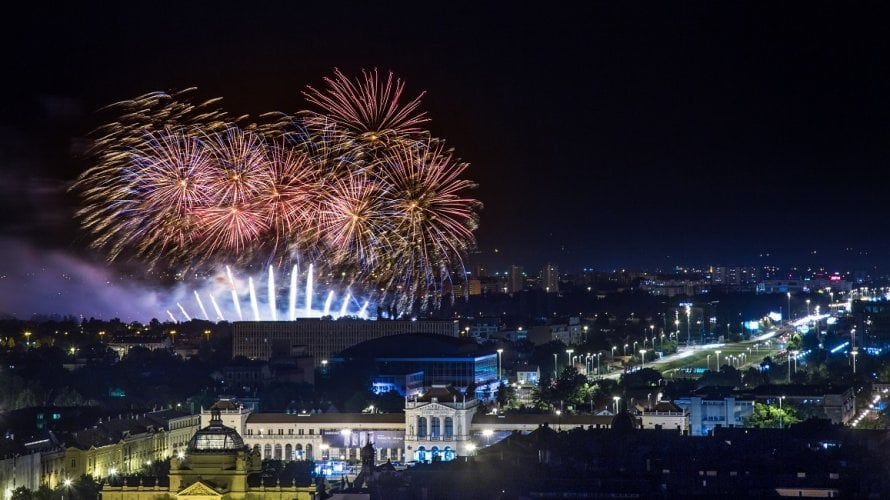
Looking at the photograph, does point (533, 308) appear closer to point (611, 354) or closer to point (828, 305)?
point (828, 305)

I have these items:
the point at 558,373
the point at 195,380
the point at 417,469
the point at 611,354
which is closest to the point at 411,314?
the point at 611,354

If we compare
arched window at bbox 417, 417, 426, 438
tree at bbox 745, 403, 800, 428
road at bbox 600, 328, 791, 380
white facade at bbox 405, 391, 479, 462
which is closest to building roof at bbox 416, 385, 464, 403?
white facade at bbox 405, 391, 479, 462

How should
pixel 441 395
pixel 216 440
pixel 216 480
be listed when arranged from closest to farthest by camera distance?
pixel 216 480 < pixel 216 440 < pixel 441 395

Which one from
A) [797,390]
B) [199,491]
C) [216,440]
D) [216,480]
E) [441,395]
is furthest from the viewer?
[797,390]

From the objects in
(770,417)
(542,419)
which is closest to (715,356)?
(770,417)

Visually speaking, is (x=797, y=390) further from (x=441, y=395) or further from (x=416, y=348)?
(x=416, y=348)

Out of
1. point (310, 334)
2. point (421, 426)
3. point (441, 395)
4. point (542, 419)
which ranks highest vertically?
point (310, 334)

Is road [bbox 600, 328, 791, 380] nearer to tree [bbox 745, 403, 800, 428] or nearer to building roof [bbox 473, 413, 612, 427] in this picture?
tree [bbox 745, 403, 800, 428]

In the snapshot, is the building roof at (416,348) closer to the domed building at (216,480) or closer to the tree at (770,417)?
the tree at (770,417)
